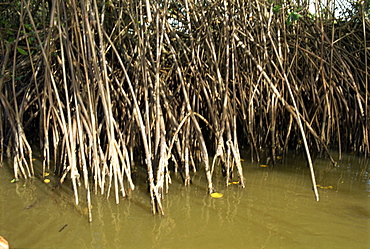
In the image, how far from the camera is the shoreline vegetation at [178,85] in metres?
2.46

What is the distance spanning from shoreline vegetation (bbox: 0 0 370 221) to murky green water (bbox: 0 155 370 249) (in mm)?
135

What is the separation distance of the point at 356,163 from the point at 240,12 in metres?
1.87

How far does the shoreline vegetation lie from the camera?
2.46 meters

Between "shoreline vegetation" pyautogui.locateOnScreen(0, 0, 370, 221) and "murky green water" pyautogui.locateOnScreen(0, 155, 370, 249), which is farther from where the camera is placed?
"shoreline vegetation" pyautogui.locateOnScreen(0, 0, 370, 221)

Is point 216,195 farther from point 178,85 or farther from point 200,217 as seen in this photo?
point 178,85

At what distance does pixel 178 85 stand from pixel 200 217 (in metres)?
1.46

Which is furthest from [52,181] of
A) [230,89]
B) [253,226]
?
[230,89]

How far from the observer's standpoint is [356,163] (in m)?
3.29

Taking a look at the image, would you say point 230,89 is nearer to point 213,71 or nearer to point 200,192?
point 213,71

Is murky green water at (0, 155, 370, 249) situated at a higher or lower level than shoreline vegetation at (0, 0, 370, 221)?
lower

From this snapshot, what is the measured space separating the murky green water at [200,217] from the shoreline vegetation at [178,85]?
13cm

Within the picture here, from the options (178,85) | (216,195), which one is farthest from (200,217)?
(178,85)

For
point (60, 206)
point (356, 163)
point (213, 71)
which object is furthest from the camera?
point (356, 163)

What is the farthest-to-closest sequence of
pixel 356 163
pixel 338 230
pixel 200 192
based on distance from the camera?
pixel 356 163 < pixel 200 192 < pixel 338 230
